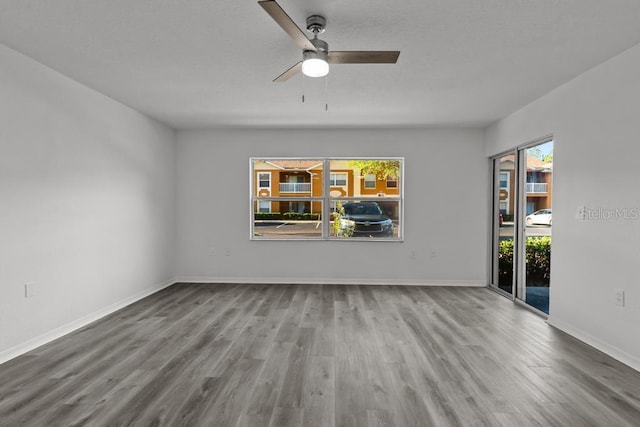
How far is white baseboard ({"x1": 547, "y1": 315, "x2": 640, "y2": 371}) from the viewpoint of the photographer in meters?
2.79

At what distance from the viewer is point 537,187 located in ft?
14.2

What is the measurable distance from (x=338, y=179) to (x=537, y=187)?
9.12 feet

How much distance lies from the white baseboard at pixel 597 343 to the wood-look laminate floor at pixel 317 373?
8 cm

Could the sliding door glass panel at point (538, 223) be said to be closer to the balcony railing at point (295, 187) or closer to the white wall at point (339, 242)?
the white wall at point (339, 242)

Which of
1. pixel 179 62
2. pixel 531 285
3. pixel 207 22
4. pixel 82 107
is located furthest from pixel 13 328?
pixel 531 285

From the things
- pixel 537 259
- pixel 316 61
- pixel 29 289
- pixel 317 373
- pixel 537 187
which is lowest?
pixel 317 373

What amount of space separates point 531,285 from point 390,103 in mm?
2824

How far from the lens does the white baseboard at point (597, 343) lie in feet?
9.16

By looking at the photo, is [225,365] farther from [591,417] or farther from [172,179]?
[172,179]

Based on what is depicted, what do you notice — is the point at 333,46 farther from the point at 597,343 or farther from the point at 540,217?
the point at 597,343

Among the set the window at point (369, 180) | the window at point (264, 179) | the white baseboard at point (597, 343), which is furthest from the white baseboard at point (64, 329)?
the white baseboard at point (597, 343)

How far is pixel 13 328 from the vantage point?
2.96 metres

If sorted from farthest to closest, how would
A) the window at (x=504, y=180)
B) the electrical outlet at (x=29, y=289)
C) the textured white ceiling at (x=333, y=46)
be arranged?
the window at (x=504, y=180) → the electrical outlet at (x=29, y=289) → the textured white ceiling at (x=333, y=46)

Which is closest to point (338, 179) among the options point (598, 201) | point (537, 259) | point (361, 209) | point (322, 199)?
point (322, 199)
